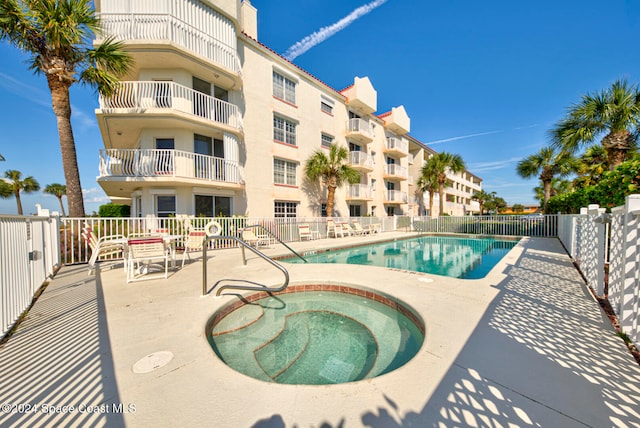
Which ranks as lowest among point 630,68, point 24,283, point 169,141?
point 24,283

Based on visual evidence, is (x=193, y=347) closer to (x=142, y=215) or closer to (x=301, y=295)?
(x=301, y=295)

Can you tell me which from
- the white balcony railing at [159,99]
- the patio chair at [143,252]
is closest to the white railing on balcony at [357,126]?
the white balcony railing at [159,99]

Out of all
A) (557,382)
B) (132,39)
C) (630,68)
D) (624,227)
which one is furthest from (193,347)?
(630,68)

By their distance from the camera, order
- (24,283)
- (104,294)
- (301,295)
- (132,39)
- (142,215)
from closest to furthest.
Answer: (24,283)
(104,294)
(301,295)
(132,39)
(142,215)

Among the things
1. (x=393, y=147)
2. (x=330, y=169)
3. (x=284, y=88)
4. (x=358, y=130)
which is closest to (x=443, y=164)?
(x=393, y=147)

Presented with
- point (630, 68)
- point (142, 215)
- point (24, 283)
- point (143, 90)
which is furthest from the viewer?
point (142, 215)

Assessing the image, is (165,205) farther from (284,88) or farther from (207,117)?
(284,88)

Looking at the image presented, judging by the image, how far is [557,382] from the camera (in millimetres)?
2020

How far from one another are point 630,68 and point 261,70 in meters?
16.0

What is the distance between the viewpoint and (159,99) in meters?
10.2

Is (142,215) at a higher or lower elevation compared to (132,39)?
lower

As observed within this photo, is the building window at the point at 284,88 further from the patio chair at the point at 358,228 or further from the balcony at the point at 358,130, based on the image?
the patio chair at the point at 358,228

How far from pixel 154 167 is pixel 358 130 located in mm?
14983

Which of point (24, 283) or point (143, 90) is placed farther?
point (143, 90)
